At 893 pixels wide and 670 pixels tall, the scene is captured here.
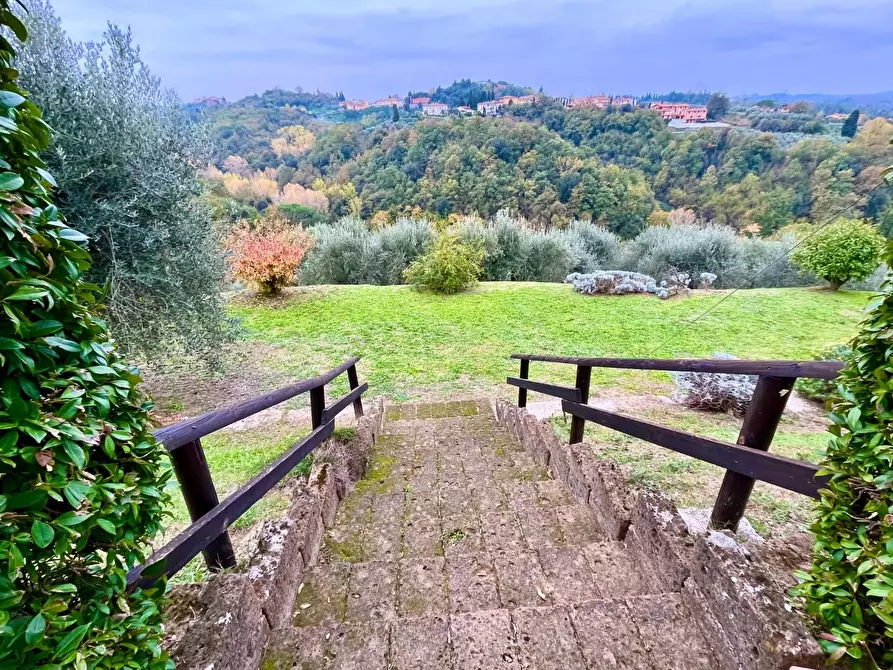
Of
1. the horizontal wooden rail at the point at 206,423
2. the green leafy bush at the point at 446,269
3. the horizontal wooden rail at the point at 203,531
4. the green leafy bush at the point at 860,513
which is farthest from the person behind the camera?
A: the green leafy bush at the point at 446,269

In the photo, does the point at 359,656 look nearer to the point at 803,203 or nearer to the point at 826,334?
the point at 826,334

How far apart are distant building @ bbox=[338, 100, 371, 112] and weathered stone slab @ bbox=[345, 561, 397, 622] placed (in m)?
83.9

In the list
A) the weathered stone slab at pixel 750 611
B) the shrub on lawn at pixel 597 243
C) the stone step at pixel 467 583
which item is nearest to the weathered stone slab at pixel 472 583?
the stone step at pixel 467 583

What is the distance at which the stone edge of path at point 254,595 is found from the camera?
3.67ft

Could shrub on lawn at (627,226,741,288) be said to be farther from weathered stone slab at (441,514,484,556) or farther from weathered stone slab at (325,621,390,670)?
weathered stone slab at (325,621,390,670)

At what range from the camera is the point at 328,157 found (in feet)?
135

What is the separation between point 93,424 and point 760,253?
19.0 m

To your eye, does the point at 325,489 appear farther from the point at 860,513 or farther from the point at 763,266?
the point at 763,266

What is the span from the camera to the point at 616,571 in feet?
5.88

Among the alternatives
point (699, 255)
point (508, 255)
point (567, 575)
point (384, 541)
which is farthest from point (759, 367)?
point (699, 255)

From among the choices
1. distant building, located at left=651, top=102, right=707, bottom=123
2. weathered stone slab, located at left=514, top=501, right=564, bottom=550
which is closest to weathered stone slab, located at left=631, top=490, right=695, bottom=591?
weathered stone slab, located at left=514, top=501, right=564, bottom=550

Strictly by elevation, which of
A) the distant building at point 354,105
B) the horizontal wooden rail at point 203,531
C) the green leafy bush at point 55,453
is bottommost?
the horizontal wooden rail at point 203,531

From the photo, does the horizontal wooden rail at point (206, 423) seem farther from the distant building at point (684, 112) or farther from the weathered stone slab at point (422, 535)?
the distant building at point (684, 112)

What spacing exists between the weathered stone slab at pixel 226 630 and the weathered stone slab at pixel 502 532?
1.12 metres
